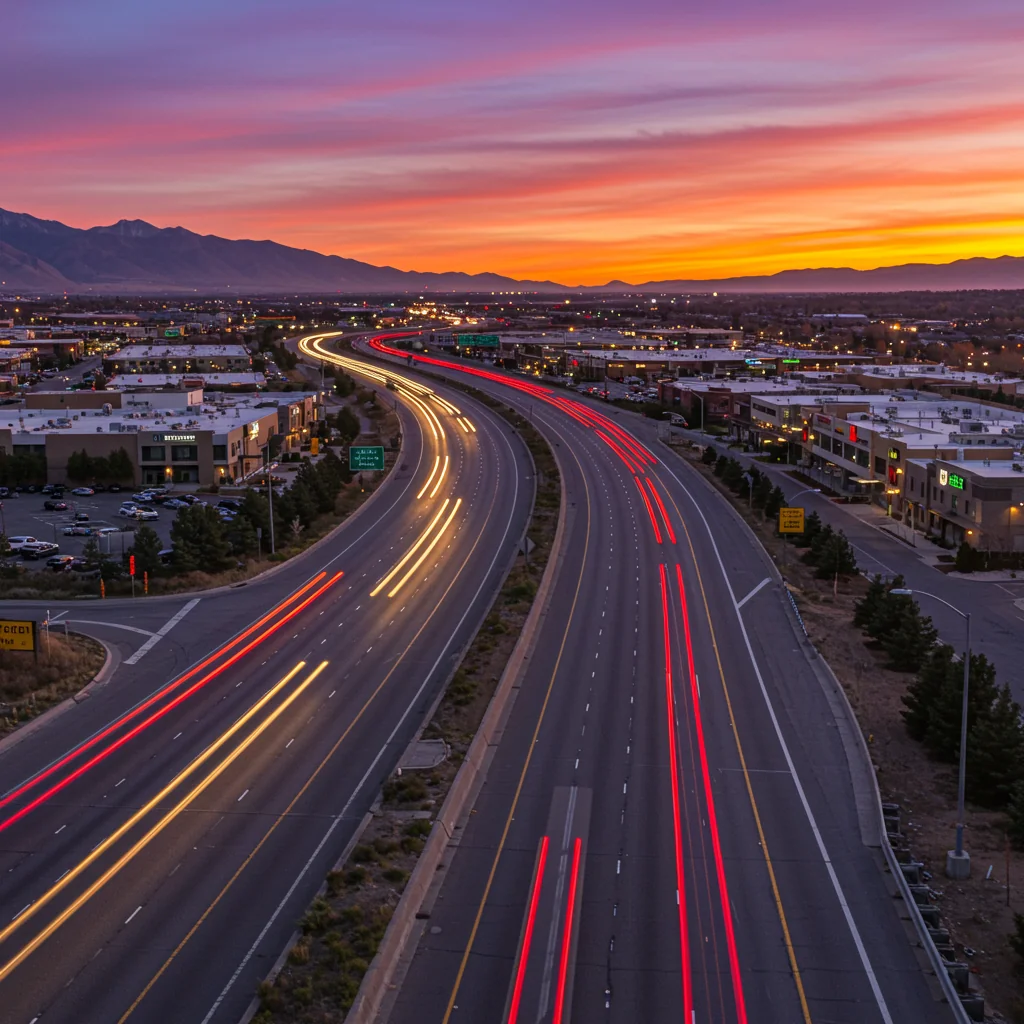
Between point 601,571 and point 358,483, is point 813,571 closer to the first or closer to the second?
point 601,571

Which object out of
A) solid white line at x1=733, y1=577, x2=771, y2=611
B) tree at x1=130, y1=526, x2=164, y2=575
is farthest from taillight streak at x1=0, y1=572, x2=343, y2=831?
solid white line at x1=733, y1=577, x2=771, y2=611

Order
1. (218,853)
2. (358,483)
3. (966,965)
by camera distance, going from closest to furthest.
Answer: (966,965) → (218,853) → (358,483)

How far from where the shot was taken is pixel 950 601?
5162 cm

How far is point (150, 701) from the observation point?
36.2 m

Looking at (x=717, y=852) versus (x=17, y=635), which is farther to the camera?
(x=17, y=635)

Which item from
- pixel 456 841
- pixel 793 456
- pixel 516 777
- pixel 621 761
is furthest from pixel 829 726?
pixel 793 456

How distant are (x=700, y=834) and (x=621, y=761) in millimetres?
4680

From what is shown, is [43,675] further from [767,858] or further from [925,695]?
[925,695]

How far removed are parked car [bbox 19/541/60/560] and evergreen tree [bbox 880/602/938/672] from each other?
42.4 m

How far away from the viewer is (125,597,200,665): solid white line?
1620 inches

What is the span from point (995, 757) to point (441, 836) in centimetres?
1541

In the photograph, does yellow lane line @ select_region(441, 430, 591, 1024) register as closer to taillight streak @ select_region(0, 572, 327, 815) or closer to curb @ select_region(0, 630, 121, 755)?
taillight streak @ select_region(0, 572, 327, 815)

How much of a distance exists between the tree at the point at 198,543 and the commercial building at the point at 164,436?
90.8 ft

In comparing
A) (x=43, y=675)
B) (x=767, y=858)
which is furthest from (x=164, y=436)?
(x=767, y=858)
